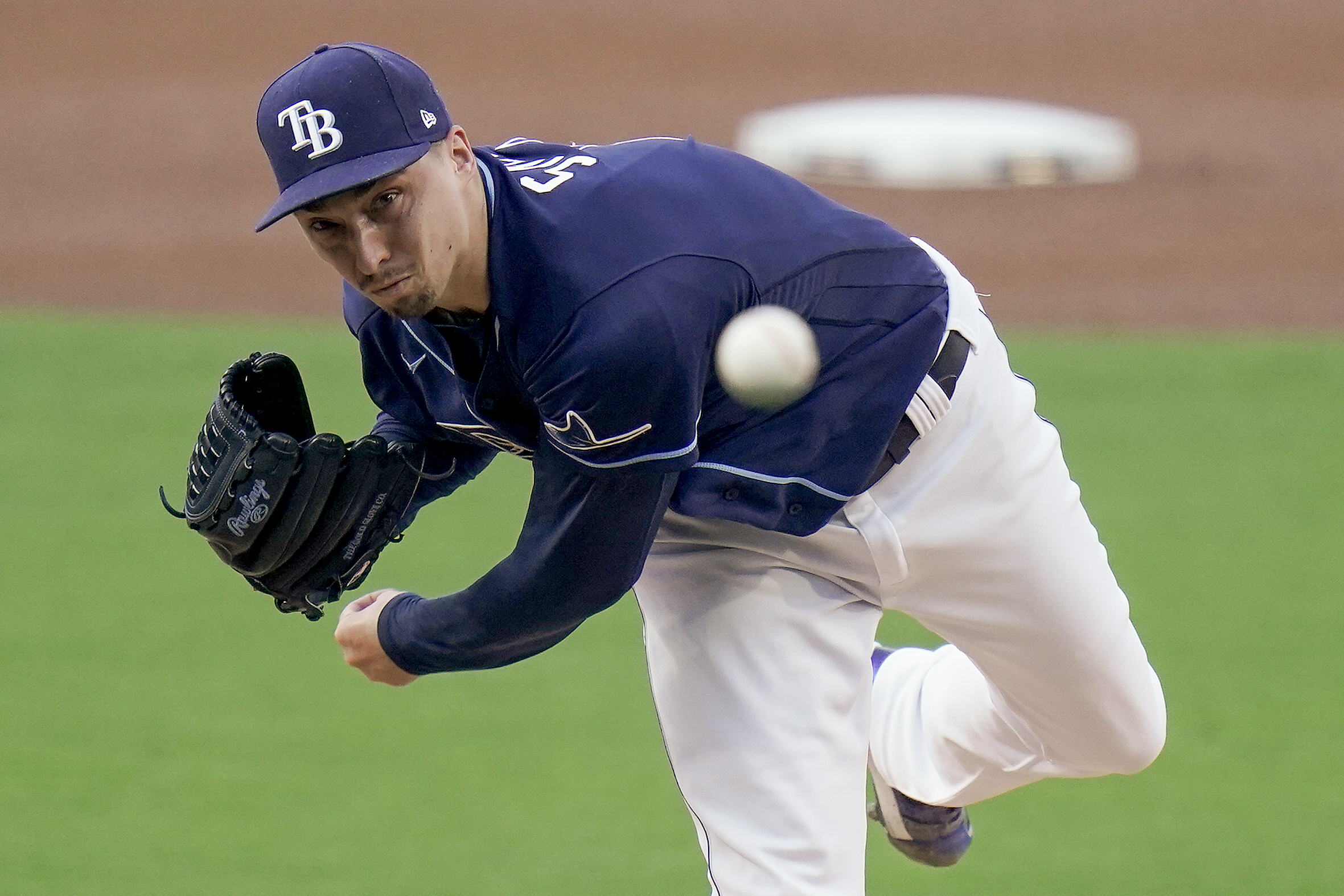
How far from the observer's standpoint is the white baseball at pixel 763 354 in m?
2.47

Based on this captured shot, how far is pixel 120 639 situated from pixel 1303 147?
8.34 meters

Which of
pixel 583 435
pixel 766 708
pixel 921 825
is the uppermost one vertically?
pixel 583 435

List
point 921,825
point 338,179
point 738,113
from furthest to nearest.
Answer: point 738,113 < point 921,825 < point 338,179

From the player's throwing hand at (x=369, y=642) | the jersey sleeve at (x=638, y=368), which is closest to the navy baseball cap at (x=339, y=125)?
the jersey sleeve at (x=638, y=368)

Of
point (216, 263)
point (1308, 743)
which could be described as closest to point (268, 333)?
point (216, 263)

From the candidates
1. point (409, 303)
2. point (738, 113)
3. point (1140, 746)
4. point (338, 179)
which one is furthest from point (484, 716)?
point (738, 113)

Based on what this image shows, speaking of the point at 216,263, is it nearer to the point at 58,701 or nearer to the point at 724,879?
the point at 58,701

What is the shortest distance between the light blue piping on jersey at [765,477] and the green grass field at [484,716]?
131 cm

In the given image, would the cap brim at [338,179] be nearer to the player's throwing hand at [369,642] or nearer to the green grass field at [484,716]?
the player's throwing hand at [369,642]

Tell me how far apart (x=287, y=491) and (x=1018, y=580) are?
1.21 m

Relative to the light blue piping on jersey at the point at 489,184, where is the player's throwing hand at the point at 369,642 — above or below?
below

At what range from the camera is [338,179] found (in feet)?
7.43

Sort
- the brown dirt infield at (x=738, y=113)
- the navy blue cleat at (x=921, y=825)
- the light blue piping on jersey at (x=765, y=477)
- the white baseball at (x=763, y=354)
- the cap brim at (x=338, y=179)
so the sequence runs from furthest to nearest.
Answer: the brown dirt infield at (x=738, y=113)
the navy blue cleat at (x=921, y=825)
the light blue piping on jersey at (x=765, y=477)
the white baseball at (x=763, y=354)
the cap brim at (x=338, y=179)

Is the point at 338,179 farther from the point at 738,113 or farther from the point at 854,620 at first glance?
the point at 738,113
